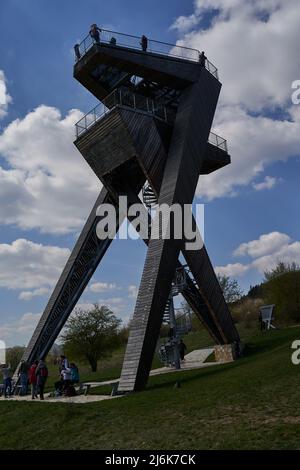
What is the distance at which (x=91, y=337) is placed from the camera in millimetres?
41281

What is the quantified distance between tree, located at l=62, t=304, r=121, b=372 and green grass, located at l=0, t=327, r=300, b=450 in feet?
85.2

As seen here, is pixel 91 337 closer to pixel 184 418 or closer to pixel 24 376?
pixel 24 376

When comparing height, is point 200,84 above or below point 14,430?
above

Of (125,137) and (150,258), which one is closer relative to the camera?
(150,258)

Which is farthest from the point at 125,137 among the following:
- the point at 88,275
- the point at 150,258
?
the point at 88,275

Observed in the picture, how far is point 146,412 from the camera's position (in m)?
11.2

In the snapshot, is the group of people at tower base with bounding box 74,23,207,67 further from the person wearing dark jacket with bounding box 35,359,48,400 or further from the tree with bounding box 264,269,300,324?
the tree with bounding box 264,269,300,324

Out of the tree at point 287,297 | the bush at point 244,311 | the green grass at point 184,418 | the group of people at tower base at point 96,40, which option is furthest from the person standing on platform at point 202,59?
the bush at point 244,311

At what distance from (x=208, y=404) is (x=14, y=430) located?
5.30 meters

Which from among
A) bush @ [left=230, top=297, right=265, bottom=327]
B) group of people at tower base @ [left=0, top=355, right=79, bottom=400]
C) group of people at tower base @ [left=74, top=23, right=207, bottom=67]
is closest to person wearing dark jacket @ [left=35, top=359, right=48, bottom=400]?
group of people at tower base @ [left=0, top=355, right=79, bottom=400]

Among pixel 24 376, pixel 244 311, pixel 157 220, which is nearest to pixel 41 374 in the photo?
pixel 24 376

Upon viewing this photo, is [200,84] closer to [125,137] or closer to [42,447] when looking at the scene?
[125,137]

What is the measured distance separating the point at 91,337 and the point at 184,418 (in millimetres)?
32342

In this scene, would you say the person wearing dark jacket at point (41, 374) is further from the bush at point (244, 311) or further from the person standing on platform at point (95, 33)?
the bush at point (244, 311)
